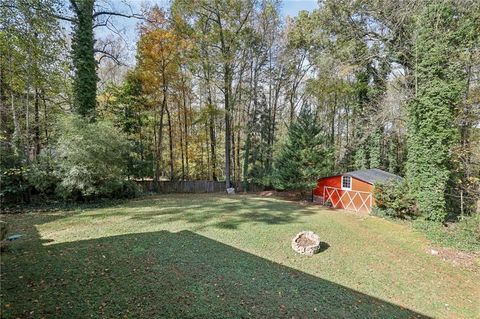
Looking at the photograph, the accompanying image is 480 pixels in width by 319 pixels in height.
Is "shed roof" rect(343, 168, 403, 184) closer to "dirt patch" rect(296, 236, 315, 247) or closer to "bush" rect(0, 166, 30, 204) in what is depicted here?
"dirt patch" rect(296, 236, 315, 247)

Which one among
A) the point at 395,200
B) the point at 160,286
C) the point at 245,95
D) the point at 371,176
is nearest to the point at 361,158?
the point at 371,176

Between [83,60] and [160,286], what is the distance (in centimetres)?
1207

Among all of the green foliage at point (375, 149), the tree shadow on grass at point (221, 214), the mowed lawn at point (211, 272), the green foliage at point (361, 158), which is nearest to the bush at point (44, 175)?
the mowed lawn at point (211, 272)

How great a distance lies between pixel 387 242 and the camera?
7.86 meters

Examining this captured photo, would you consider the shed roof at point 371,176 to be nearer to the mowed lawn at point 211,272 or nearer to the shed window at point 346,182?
the shed window at point 346,182

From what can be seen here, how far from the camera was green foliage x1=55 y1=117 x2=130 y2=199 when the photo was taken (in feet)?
29.8

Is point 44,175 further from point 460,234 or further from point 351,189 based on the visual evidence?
point 460,234

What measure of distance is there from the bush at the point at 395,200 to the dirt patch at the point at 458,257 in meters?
3.17

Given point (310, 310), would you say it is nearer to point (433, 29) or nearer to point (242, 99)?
point (433, 29)

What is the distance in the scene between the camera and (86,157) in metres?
9.29

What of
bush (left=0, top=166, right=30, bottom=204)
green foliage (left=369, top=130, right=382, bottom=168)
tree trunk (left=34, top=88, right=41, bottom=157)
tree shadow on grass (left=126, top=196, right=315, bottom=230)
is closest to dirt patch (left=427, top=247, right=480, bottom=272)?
tree shadow on grass (left=126, top=196, right=315, bottom=230)

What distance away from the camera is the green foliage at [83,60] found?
11.5m

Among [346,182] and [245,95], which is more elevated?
[245,95]

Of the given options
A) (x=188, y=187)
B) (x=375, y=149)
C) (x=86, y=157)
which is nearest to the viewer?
(x=86, y=157)
